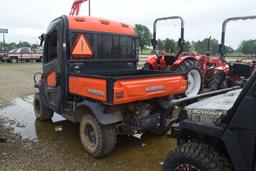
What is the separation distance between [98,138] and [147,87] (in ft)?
3.61

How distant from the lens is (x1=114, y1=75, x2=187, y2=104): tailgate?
354 centimetres

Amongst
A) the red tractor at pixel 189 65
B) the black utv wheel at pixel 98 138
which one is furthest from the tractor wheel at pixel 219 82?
the black utv wheel at pixel 98 138

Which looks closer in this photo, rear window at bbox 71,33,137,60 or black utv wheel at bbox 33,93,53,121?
rear window at bbox 71,33,137,60

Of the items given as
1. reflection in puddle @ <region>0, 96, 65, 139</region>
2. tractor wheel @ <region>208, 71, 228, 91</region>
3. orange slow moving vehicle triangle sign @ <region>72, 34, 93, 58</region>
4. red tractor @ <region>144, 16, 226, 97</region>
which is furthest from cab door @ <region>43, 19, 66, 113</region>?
tractor wheel @ <region>208, 71, 228, 91</region>

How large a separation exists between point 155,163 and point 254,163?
1901 mm

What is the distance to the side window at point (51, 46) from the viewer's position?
4871 millimetres

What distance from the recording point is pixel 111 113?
151 inches

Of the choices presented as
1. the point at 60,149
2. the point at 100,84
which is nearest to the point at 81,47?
the point at 100,84

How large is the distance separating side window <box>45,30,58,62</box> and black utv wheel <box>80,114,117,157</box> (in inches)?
63.0

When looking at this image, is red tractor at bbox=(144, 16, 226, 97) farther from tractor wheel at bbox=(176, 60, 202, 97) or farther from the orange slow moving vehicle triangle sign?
the orange slow moving vehicle triangle sign

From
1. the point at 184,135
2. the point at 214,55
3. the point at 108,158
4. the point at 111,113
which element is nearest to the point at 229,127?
the point at 184,135

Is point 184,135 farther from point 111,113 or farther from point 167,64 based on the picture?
point 167,64

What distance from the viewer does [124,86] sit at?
11.7 feet

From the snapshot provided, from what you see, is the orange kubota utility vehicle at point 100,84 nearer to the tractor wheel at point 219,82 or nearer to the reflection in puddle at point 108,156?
the reflection in puddle at point 108,156
